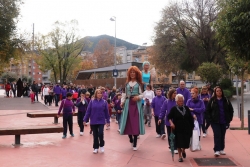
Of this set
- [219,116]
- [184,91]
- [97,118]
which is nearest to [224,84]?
[184,91]

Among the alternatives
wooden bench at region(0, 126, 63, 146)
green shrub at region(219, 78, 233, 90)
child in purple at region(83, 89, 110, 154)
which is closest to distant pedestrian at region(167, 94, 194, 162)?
child in purple at region(83, 89, 110, 154)

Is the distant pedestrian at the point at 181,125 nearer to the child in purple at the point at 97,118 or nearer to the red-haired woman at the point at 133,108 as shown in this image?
the red-haired woman at the point at 133,108

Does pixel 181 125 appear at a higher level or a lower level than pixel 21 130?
higher

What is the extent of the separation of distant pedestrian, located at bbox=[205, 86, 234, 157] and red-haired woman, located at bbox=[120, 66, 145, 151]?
5.70 feet

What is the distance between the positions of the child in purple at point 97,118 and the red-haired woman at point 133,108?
49 centimetres

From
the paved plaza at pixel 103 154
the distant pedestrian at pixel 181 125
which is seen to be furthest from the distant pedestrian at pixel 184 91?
the distant pedestrian at pixel 181 125

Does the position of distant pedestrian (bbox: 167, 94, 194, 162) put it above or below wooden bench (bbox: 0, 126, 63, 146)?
above

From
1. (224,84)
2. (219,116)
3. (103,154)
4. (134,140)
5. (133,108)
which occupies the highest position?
(224,84)

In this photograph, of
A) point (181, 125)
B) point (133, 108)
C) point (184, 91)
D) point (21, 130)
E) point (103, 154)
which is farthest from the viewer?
point (184, 91)

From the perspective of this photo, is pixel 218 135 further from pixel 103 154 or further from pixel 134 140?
pixel 103 154

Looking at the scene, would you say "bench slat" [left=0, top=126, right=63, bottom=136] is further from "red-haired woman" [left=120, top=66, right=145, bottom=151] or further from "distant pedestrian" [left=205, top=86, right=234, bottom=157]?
"distant pedestrian" [left=205, top=86, right=234, bottom=157]

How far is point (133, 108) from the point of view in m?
7.77

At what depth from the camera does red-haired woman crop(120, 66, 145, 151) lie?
7672 mm

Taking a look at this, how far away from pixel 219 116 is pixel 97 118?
2933 mm
